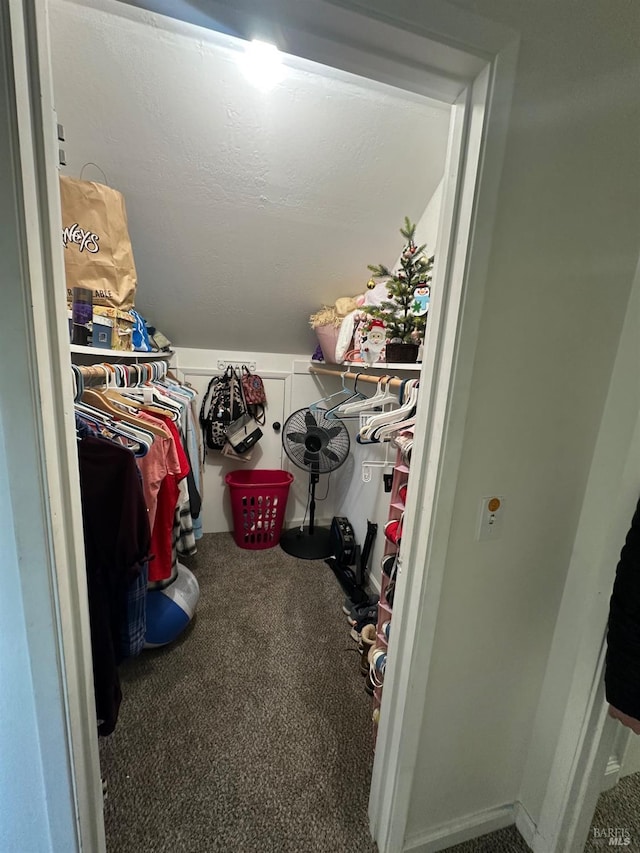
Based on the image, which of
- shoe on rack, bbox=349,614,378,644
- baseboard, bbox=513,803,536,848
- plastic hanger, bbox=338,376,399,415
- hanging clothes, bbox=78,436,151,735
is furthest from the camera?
shoe on rack, bbox=349,614,378,644

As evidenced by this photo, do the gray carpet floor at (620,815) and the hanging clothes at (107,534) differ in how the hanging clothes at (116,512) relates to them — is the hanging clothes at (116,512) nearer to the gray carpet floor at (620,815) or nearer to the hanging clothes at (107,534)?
the hanging clothes at (107,534)

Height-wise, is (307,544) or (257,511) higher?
(257,511)

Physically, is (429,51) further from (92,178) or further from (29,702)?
(92,178)

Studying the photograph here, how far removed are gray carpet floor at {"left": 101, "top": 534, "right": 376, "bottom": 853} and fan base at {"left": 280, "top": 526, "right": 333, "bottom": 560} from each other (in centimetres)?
52

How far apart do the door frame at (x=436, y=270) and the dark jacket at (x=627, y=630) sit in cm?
43

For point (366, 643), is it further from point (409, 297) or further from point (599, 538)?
point (409, 297)

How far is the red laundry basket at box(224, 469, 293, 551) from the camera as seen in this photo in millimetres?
2588

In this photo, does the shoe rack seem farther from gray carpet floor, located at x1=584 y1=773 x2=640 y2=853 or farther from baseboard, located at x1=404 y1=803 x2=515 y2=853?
gray carpet floor, located at x1=584 y1=773 x2=640 y2=853

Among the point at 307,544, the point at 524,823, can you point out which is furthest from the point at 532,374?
the point at 307,544

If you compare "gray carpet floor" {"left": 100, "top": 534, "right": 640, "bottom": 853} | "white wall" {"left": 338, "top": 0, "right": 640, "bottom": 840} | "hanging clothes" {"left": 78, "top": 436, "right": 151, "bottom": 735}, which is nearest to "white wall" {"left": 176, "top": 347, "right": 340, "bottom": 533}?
"gray carpet floor" {"left": 100, "top": 534, "right": 640, "bottom": 853}

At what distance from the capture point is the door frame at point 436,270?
1.81 feet

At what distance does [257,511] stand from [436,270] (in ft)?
7.27

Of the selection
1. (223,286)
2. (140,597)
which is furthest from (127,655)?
(223,286)

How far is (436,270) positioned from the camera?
0.77 m
